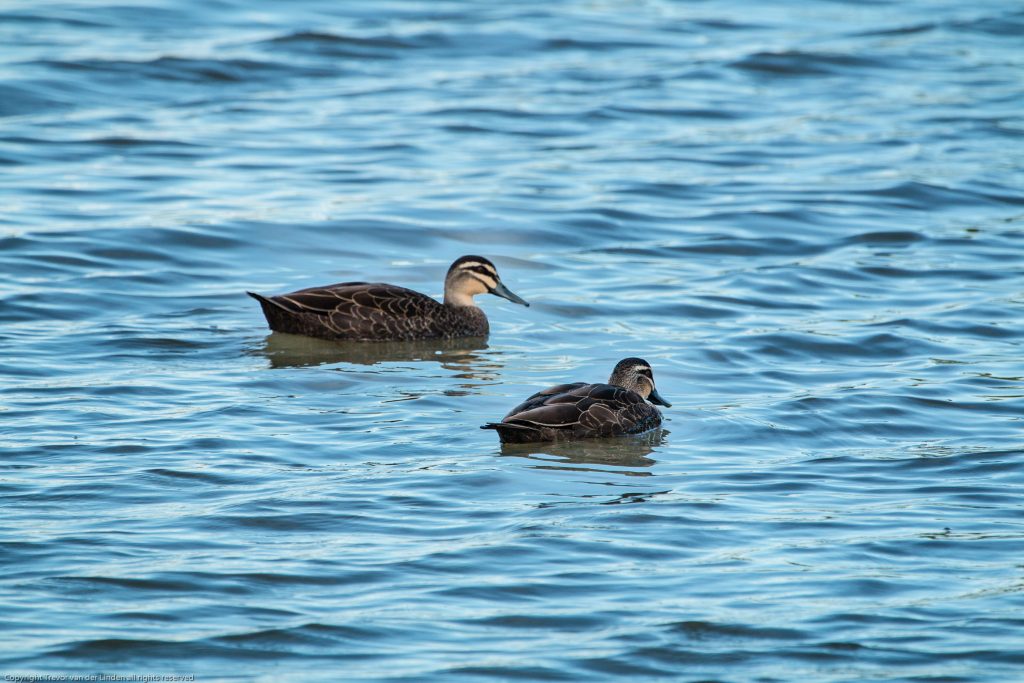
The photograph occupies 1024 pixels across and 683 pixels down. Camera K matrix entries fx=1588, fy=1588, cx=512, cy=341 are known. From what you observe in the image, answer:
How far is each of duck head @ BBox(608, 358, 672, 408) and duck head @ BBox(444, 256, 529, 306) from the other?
307 centimetres

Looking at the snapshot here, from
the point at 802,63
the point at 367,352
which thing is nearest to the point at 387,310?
the point at 367,352

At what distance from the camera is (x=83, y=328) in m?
12.8

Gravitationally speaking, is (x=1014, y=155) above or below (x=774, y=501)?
above

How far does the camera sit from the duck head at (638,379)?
1065 cm

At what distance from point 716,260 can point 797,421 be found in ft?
18.0

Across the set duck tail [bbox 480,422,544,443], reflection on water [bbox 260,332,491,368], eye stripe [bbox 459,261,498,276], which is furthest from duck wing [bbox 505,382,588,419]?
eye stripe [bbox 459,261,498,276]

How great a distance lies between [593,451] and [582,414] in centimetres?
24

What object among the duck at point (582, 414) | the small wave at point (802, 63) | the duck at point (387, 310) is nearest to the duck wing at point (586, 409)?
the duck at point (582, 414)

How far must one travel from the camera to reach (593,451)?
32.9ft

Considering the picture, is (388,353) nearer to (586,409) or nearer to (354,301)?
(354,301)

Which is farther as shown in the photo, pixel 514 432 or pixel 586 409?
pixel 586 409

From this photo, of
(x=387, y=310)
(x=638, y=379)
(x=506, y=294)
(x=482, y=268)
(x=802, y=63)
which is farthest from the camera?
(x=802, y=63)

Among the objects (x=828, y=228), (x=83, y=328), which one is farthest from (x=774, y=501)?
(x=828, y=228)

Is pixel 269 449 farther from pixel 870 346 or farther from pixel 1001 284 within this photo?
pixel 1001 284
